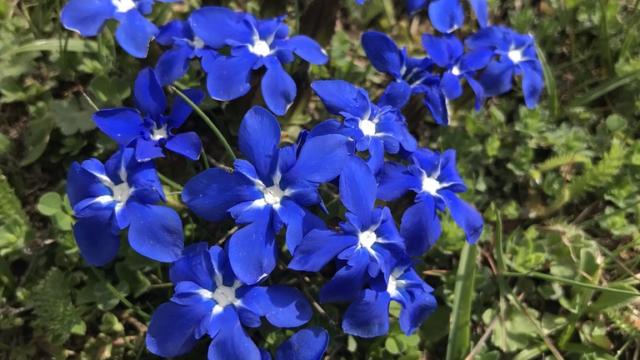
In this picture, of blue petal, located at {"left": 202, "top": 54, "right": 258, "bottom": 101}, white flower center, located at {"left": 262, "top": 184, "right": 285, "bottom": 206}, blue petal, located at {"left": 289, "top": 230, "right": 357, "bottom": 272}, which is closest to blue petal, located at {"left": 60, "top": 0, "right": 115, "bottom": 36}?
blue petal, located at {"left": 202, "top": 54, "right": 258, "bottom": 101}

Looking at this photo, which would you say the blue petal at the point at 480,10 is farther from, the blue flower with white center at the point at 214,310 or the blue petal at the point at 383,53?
the blue flower with white center at the point at 214,310

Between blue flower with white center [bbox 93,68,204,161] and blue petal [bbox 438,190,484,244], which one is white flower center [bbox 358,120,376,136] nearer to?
blue petal [bbox 438,190,484,244]

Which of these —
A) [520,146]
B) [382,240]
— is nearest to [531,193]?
[520,146]

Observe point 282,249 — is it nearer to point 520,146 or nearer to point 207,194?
point 207,194

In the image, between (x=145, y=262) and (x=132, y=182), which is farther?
(x=145, y=262)

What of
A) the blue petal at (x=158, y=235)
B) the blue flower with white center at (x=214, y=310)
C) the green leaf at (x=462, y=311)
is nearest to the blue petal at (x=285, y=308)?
the blue flower with white center at (x=214, y=310)

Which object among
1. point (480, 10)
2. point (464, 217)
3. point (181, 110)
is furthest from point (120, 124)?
point (480, 10)

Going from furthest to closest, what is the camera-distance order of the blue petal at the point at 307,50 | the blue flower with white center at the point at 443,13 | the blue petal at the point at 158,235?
the blue flower with white center at the point at 443,13, the blue petal at the point at 307,50, the blue petal at the point at 158,235
